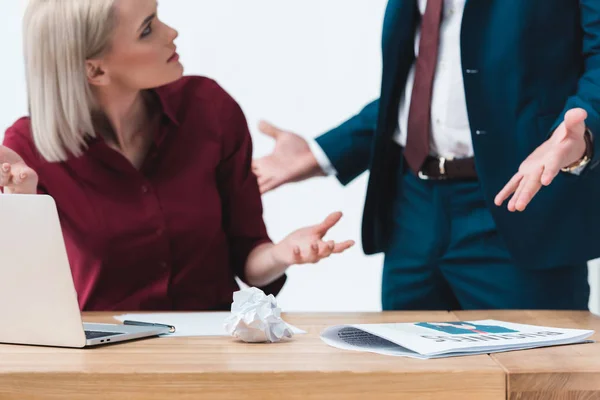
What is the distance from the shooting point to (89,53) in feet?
5.77

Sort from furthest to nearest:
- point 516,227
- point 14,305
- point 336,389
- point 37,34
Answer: point 516,227, point 37,34, point 14,305, point 336,389

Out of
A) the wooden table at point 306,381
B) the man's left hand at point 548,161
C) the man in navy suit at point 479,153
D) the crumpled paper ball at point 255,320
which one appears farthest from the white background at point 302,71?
the wooden table at point 306,381

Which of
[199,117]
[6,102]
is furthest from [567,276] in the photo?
[6,102]

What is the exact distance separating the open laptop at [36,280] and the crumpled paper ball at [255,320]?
0.55ft

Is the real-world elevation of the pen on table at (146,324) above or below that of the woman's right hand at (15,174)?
below

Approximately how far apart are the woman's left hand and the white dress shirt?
1.37ft

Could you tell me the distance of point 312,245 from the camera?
5.17 ft

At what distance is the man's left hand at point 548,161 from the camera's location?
1444 millimetres

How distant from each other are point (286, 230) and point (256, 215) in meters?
1.53

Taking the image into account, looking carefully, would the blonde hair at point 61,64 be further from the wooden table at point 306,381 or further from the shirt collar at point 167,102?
the wooden table at point 306,381

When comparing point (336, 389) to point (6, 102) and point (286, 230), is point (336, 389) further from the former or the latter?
point (6, 102)

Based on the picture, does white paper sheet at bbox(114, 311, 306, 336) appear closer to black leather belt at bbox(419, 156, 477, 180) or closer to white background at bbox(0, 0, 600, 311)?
black leather belt at bbox(419, 156, 477, 180)

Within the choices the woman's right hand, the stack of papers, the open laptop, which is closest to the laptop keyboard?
the open laptop

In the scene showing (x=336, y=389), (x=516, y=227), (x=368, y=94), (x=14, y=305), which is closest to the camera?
(x=336, y=389)
